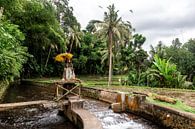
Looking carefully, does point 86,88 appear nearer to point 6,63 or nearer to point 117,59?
point 6,63

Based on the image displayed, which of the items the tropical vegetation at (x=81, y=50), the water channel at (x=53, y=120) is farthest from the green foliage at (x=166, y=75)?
the water channel at (x=53, y=120)

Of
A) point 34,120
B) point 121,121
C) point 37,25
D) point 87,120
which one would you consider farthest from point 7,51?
point 37,25

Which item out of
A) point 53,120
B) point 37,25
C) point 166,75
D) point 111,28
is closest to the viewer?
point 53,120

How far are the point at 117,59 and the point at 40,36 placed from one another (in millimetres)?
10899

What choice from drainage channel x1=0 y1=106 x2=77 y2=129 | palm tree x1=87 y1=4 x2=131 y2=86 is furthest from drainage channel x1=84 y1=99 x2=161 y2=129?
palm tree x1=87 y1=4 x2=131 y2=86

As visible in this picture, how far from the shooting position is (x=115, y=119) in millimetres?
10656

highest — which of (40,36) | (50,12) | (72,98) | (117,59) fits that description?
(50,12)

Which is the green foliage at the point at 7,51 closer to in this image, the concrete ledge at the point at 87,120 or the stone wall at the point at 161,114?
the concrete ledge at the point at 87,120

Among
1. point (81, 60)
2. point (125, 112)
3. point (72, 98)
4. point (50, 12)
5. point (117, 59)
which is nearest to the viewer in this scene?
point (72, 98)

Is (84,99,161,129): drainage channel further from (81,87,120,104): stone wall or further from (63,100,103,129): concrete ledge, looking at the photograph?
(81,87,120,104): stone wall

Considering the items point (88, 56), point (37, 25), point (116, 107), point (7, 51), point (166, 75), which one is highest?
point (37, 25)

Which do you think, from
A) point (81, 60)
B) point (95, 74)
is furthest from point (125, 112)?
point (95, 74)

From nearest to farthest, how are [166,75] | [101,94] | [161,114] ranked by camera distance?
[161,114], [101,94], [166,75]

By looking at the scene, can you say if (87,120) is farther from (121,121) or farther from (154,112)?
(154,112)
